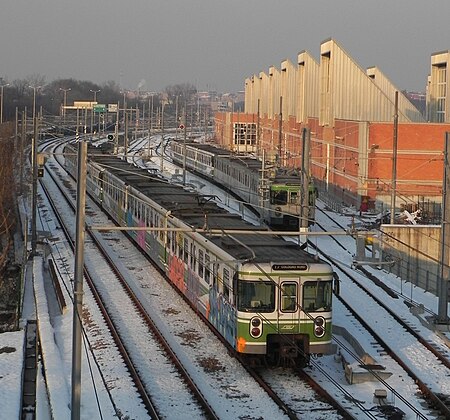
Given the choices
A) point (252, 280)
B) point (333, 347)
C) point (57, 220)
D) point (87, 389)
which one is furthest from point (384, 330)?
point (57, 220)

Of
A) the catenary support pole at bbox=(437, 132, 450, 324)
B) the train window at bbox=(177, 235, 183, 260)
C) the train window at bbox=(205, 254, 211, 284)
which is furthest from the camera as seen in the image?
the train window at bbox=(177, 235, 183, 260)

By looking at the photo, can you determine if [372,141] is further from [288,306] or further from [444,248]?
[288,306]

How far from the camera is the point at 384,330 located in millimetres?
20375

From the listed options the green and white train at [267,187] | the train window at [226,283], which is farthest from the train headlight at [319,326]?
the green and white train at [267,187]

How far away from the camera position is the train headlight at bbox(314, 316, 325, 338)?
15.9 metres

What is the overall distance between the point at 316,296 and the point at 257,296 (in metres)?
1.08

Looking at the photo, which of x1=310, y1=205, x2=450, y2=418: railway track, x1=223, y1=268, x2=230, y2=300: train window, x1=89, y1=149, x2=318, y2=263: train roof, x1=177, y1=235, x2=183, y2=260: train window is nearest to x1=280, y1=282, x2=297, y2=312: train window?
x1=89, y1=149, x2=318, y2=263: train roof

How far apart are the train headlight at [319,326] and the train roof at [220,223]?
105 centimetres

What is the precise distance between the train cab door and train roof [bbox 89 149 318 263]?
1.49 feet

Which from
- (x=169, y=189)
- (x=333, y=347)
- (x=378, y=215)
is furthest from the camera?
(x=378, y=215)

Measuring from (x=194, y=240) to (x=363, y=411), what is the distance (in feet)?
22.3

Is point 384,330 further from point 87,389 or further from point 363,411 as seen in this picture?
point 87,389

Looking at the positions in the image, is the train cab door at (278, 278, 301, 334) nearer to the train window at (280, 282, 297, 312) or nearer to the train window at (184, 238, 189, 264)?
the train window at (280, 282, 297, 312)

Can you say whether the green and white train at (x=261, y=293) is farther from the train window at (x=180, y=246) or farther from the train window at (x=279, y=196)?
the train window at (x=279, y=196)
